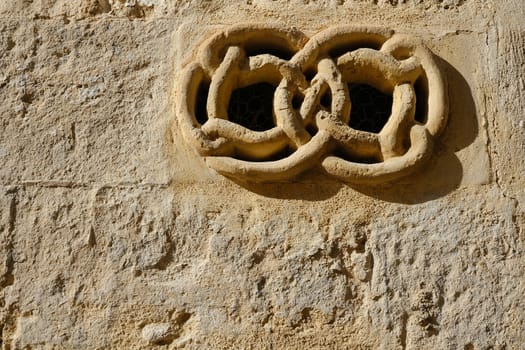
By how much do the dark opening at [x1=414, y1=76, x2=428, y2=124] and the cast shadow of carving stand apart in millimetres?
91

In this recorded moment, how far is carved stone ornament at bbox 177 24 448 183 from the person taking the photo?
316 centimetres

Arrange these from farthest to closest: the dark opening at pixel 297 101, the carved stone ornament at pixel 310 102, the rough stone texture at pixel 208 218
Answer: the dark opening at pixel 297 101, the carved stone ornament at pixel 310 102, the rough stone texture at pixel 208 218

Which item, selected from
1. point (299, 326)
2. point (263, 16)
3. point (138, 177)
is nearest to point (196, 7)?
point (263, 16)

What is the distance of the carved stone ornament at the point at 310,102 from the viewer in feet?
10.4

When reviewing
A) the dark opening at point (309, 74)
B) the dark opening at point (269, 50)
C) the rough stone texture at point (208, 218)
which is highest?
the dark opening at point (269, 50)

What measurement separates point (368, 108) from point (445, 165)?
37cm

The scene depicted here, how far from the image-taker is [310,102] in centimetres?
325

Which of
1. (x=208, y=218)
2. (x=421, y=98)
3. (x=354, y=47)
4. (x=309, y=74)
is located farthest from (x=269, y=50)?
(x=208, y=218)

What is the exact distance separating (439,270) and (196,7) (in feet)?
4.45

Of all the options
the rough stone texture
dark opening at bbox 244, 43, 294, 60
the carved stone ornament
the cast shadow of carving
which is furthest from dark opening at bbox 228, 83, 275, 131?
the cast shadow of carving

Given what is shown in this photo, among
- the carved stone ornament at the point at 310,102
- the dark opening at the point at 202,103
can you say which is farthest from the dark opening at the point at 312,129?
the dark opening at the point at 202,103

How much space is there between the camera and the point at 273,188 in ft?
10.4

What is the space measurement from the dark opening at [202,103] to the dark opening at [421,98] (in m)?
0.78

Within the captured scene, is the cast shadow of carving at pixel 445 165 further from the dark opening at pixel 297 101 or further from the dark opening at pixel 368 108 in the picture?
the dark opening at pixel 297 101
